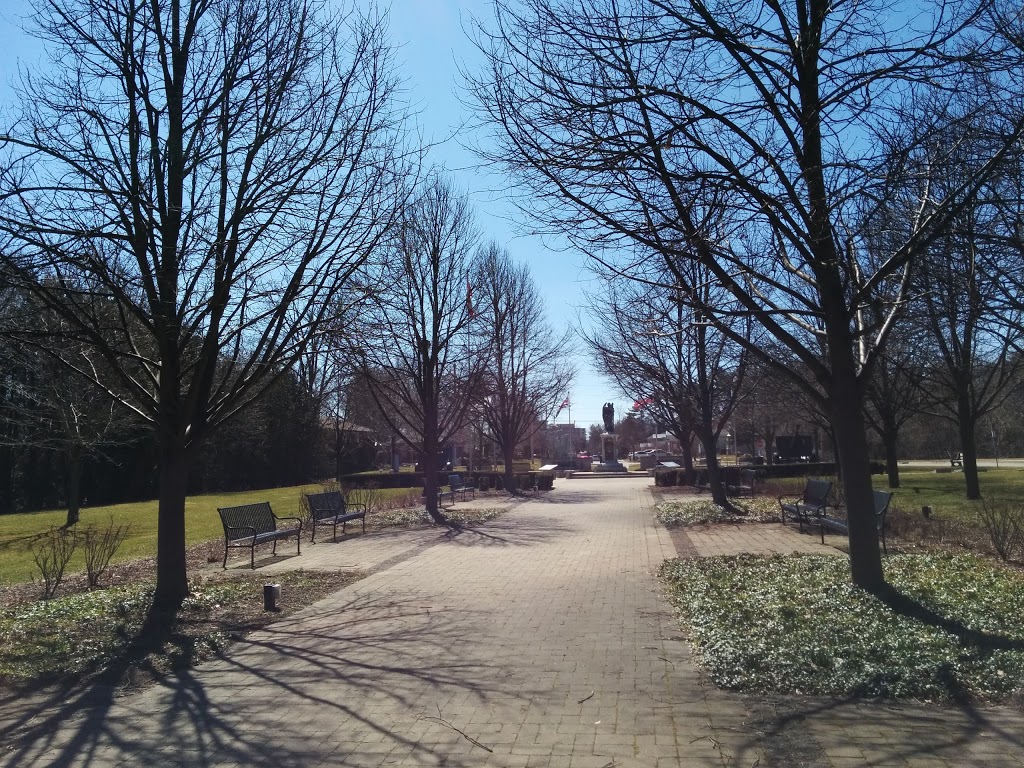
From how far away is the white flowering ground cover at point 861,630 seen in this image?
5.27 metres

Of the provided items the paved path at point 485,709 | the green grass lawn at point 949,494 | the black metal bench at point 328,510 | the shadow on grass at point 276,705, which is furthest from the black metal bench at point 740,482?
the shadow on grass at point 276,705

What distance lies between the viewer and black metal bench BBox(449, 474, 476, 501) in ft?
86.9

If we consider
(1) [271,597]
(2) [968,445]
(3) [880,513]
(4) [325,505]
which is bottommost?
(1) [271,597]

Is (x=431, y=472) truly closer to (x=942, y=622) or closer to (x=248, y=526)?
(x=248, y=526)

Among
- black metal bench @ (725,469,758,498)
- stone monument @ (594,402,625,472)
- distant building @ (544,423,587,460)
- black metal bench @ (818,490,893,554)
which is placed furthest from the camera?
distant building @ (544,423,587,460)

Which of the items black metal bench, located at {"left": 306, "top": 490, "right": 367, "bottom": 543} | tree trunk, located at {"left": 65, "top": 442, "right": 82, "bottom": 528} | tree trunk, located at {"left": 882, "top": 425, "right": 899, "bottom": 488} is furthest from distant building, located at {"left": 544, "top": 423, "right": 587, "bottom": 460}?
black metal bench, located at {"left": 306, "top": 490, "right": 367, "bottom": 543}

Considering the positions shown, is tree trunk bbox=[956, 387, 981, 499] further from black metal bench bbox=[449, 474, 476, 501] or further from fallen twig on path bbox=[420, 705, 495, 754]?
fallen twig on path bbox=[420, 705, 495, 754]

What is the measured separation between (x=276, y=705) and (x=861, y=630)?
14.8 feet

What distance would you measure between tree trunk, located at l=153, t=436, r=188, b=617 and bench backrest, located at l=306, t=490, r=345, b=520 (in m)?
6.85

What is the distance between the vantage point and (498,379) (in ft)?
106

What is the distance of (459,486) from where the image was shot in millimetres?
27812

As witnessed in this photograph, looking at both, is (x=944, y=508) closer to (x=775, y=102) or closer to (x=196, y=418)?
(x=775, y=102)

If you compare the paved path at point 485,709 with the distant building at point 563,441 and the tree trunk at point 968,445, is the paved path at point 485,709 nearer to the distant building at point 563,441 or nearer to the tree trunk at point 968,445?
the tree trunk at point 968,445

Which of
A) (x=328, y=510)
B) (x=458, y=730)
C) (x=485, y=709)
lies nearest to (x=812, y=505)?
(x=328, y=510)
